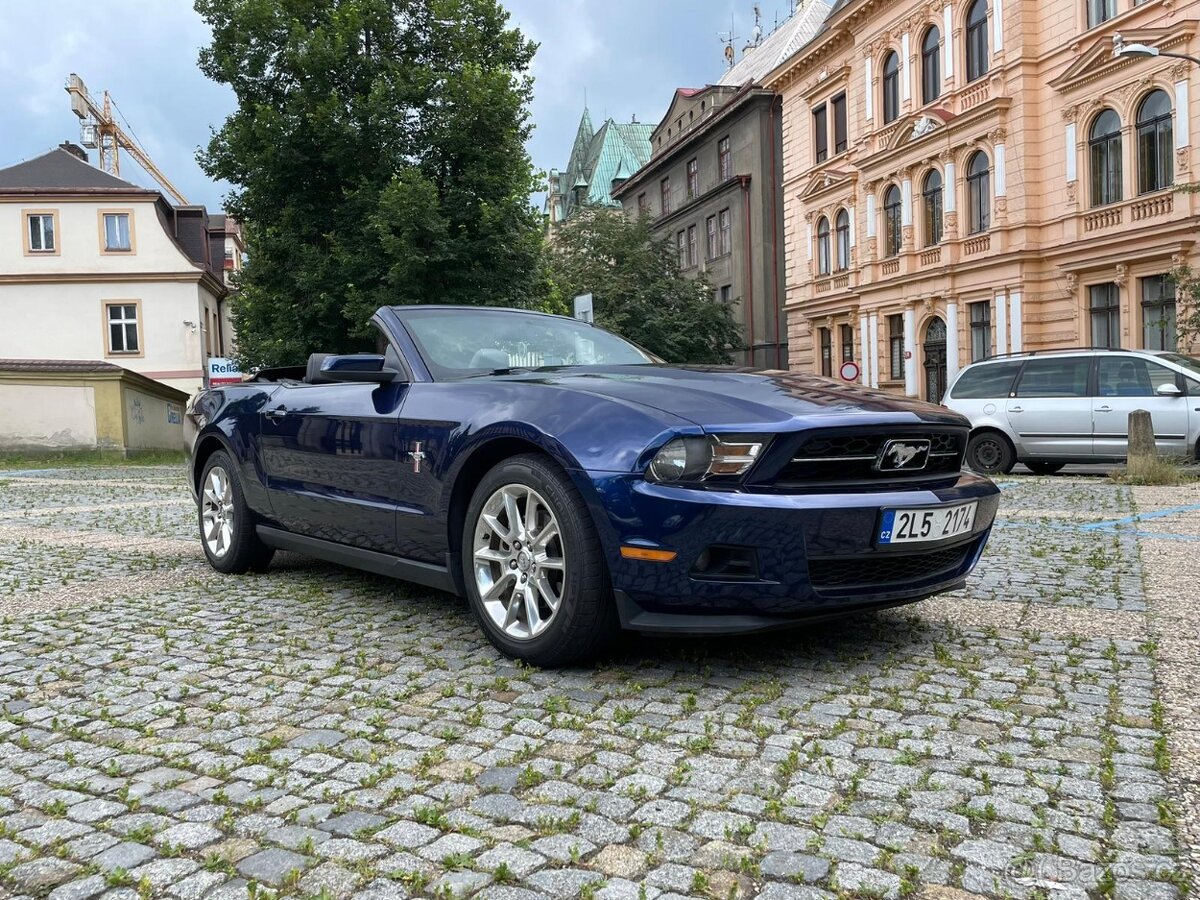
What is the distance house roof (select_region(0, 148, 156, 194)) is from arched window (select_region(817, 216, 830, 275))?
943 inches

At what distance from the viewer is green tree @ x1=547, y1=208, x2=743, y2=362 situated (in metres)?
36.4

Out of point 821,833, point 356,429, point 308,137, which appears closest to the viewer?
point 821,833

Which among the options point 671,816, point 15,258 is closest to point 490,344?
point 671,816

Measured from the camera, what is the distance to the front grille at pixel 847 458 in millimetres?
3512

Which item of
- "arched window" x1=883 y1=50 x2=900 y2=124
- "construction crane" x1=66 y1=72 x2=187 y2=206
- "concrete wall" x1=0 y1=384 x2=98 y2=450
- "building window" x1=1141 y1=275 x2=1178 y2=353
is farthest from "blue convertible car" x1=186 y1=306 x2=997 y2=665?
"construction crane" x1=66 y1=72 x2=187 y2=206

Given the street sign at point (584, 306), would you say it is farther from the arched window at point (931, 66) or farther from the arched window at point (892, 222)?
the arched window at point (892, 222)

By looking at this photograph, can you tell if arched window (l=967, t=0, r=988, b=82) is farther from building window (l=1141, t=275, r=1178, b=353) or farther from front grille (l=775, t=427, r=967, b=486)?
front grille (l=775, t=427, r=967, b=486)

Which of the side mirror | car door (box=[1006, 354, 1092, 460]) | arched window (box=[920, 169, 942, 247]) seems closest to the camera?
the side mirror

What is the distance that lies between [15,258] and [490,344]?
3926cm

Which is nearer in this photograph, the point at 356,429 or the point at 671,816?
the point at 671,816

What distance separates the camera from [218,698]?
3.61 m

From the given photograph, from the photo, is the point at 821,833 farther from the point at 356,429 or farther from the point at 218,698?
the point at 356,429

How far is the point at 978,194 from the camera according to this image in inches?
1094

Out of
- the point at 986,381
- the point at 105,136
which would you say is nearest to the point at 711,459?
the point at 986,381
